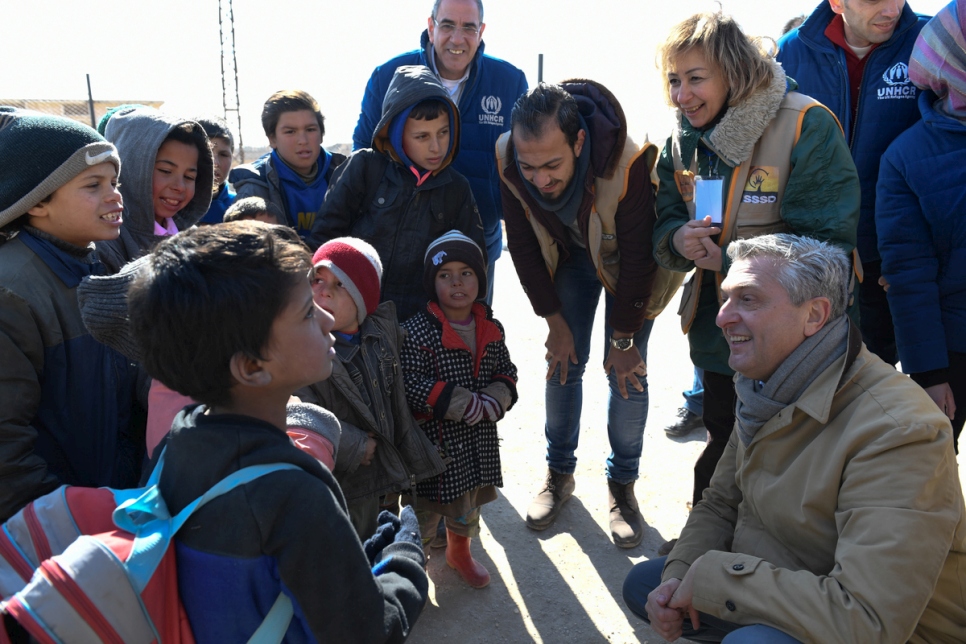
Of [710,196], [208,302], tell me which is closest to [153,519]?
[208,302]

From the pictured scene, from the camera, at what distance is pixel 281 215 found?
12.2ft

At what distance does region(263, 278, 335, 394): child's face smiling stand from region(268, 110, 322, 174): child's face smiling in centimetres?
273

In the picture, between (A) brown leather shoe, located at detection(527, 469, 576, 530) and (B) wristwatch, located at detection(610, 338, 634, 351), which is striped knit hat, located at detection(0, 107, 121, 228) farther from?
(A) brown leather shoe, located at detection(527, 469, 576, 530)

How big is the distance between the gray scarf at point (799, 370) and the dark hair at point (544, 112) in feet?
4.54

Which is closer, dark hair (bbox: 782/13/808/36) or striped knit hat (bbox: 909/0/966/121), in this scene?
striped knit hat (bbox: 909/0/966/121)

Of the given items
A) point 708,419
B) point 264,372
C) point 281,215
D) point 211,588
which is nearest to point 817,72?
point 708,419

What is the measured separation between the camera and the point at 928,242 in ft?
9.37

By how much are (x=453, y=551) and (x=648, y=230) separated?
1.67 metres

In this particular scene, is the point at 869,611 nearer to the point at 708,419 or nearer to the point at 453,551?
the point at 708,419

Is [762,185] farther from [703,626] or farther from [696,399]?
[696,399]

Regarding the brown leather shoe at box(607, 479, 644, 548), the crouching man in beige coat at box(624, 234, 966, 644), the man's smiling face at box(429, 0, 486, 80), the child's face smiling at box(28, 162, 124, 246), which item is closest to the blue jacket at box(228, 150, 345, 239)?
the man's smiling face at box(429, 0, 486, 80)

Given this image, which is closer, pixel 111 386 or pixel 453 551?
pixel 111 386

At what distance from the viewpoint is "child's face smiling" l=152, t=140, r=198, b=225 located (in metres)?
2.71

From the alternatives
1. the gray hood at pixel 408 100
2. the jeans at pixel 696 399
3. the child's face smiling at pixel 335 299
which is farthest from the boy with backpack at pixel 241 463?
the jeans at pixel 696 399
